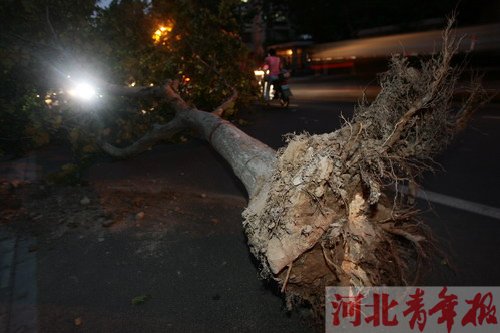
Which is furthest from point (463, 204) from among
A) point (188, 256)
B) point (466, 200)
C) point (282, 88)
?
point (282, 88)

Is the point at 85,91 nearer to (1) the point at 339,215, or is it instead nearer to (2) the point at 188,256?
(2) the point at 188,256

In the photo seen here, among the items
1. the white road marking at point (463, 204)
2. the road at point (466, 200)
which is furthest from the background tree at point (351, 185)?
the white road marking at point (463, 204)

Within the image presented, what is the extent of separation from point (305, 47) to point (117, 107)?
1100 inches

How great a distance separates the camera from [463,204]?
14.9 feet

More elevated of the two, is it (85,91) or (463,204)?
(85,91)

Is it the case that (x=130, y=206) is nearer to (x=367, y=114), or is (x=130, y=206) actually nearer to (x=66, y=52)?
(x=367, y=114)

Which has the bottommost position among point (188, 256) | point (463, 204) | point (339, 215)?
point (188, 256)

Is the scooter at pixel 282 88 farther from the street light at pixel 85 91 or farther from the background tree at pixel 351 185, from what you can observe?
the background tree at pixel 351 185

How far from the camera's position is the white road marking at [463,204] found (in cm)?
425

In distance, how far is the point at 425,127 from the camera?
339cm

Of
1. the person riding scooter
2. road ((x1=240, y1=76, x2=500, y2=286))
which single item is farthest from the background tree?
the person riding scooter

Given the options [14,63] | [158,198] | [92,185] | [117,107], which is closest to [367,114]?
[158,198]

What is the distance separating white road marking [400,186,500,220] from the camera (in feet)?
14.0

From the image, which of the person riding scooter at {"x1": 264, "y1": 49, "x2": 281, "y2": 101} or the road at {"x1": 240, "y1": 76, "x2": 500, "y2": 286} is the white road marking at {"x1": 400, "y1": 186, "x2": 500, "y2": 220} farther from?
the person riding scooter at {"x1": 264, "y1": 49, "x2": 281, "y2": 101}
